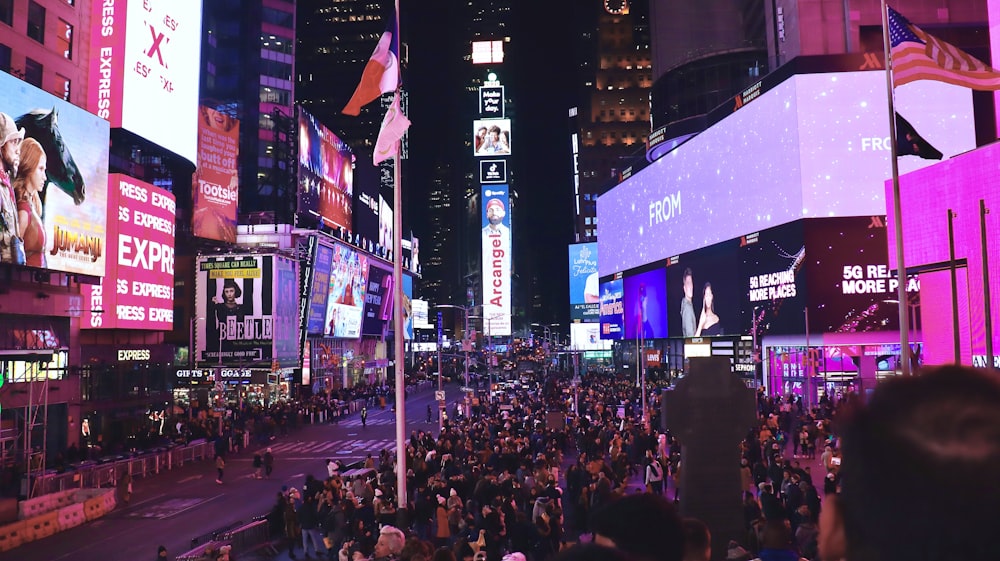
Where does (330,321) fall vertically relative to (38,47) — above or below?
below

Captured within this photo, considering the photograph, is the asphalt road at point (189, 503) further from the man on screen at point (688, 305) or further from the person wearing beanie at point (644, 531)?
the man on screen at point (688, 305)

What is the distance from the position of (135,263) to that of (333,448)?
16.4 m

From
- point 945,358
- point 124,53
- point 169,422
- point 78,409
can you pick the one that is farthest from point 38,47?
point 945,358

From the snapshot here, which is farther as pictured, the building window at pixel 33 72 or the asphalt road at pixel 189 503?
the building window at pixel 33 72

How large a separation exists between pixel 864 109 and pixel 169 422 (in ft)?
163

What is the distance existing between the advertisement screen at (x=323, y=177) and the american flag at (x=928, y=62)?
63.1m

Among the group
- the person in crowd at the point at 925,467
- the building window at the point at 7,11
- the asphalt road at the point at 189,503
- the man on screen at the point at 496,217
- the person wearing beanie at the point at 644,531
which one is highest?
the man on screen at the point at 496,217

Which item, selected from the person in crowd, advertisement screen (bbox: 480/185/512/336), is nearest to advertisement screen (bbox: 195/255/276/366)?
the person in crowd

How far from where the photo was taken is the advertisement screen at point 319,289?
72.2 meters

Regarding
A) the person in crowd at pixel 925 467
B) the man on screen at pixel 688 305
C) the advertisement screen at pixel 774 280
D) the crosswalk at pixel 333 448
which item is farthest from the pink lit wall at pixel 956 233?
the man on screen at pixel 688 305

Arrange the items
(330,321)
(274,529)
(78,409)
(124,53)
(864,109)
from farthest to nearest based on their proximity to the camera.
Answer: (330,321) < (864,109) < (124,53) < (78,409) < (274,529)

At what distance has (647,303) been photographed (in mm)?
89938

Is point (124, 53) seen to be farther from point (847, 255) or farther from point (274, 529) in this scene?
point (847, 255)

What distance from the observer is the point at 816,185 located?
187ft
